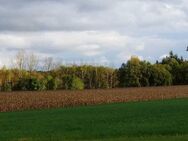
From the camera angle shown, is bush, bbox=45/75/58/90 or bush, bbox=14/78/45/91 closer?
bush, bbox=14/78/45/91

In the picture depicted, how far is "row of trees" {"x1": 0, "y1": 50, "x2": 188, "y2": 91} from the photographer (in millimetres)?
111188

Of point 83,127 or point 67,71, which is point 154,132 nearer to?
point 83,127

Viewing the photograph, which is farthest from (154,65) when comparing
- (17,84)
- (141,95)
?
(141,95)

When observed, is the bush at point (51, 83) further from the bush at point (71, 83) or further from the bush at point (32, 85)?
the bush at point (32, 85)

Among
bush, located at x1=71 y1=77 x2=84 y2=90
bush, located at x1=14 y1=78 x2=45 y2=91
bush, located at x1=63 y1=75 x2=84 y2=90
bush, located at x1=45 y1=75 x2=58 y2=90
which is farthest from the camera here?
bush, located at x1=63 y1=75 x2=84 y2=90

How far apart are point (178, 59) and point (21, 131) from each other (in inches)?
4642

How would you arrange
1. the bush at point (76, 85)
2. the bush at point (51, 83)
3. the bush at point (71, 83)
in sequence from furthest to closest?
the bush at point (71, 83), the bush at point (76, 85), the bush at point (51, 83)

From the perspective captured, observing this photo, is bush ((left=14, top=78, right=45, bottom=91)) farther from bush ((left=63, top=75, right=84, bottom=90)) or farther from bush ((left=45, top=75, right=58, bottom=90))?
bush ((left=63, top=75, right=84, bottom=90))

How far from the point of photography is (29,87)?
104 meters

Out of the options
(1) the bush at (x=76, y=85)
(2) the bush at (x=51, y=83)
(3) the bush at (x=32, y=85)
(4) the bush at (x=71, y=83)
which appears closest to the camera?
(3) the bush at (x=32, y=85)

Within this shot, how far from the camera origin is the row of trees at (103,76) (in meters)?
111

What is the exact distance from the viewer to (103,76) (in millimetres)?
132000

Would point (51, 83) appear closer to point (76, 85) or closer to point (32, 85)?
point (76, 85)

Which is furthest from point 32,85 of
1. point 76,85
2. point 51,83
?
point 76,85
